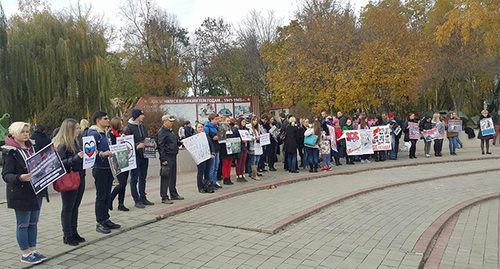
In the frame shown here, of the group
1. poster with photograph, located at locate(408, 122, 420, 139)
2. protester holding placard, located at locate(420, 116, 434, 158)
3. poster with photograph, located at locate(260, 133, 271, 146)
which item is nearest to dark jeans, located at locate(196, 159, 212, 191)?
poster with photograph, located at locate(260, 133, 271, 146)

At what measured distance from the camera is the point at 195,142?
9516 mm

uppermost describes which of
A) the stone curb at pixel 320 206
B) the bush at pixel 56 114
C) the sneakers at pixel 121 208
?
the bush at pixel 56 114

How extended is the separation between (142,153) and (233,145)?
3233mm

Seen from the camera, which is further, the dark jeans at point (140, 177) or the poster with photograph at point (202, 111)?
the poster with photograph at point (202, 111)

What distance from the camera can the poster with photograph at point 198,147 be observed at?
9367mm

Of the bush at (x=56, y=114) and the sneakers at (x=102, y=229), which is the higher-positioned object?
the bush at (x=56, y=114)

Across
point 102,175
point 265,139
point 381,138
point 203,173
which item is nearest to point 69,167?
point 102,175

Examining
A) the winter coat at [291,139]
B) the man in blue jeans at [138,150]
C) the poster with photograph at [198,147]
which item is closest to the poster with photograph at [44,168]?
the man in blue jeans at [138,150]

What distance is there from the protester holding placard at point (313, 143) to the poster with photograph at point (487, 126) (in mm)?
8893

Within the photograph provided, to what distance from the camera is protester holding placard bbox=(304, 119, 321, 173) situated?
13.2m

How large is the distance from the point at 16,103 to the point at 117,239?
17.0 metres

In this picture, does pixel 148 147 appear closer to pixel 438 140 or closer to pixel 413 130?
pixel 413 130

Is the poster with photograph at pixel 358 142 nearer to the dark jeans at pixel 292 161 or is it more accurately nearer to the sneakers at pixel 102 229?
the dark jeans at pixel 292 161

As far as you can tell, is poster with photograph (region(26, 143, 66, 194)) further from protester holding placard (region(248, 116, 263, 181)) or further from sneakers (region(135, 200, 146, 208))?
protester holding placard (region(248, 116, 263, 181))
